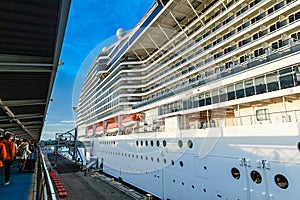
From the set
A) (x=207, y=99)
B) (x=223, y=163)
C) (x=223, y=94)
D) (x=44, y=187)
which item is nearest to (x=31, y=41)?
(x=44, y=187)

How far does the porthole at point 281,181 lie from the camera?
633cm

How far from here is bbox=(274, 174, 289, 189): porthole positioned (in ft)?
20.8

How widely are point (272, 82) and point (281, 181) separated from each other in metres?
4.25

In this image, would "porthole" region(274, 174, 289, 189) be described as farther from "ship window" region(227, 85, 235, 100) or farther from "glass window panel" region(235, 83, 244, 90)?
"glass window panel" region(235, 83, 244, 90)

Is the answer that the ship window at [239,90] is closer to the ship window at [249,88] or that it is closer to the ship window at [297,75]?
the ship window at [249,88]

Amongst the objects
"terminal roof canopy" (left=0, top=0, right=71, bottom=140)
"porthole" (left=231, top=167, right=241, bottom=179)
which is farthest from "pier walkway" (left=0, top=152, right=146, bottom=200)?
"porthole" (left=231, top=167, right=241, bottom=179)

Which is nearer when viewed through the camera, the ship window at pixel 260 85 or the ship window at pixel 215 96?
the ship window at pixel 260 85

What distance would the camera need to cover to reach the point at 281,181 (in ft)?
21.1

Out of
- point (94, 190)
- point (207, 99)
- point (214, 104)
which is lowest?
point (94, 190)

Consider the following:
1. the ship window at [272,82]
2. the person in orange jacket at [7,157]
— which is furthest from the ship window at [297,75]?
the person in orange jacket at [7,157]

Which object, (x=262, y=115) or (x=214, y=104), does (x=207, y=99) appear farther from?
(x=262, y=115)

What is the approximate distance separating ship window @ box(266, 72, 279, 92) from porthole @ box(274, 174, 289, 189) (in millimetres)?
3745

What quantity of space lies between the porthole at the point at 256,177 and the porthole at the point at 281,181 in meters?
0.55

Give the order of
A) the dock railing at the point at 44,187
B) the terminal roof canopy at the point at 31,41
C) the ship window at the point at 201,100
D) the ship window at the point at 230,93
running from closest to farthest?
the dock railing at the point at 44,187
the terminal roof canopy at the point at 31,41
the ship window at the point at 230,93
the ship window at the point at 201,100
